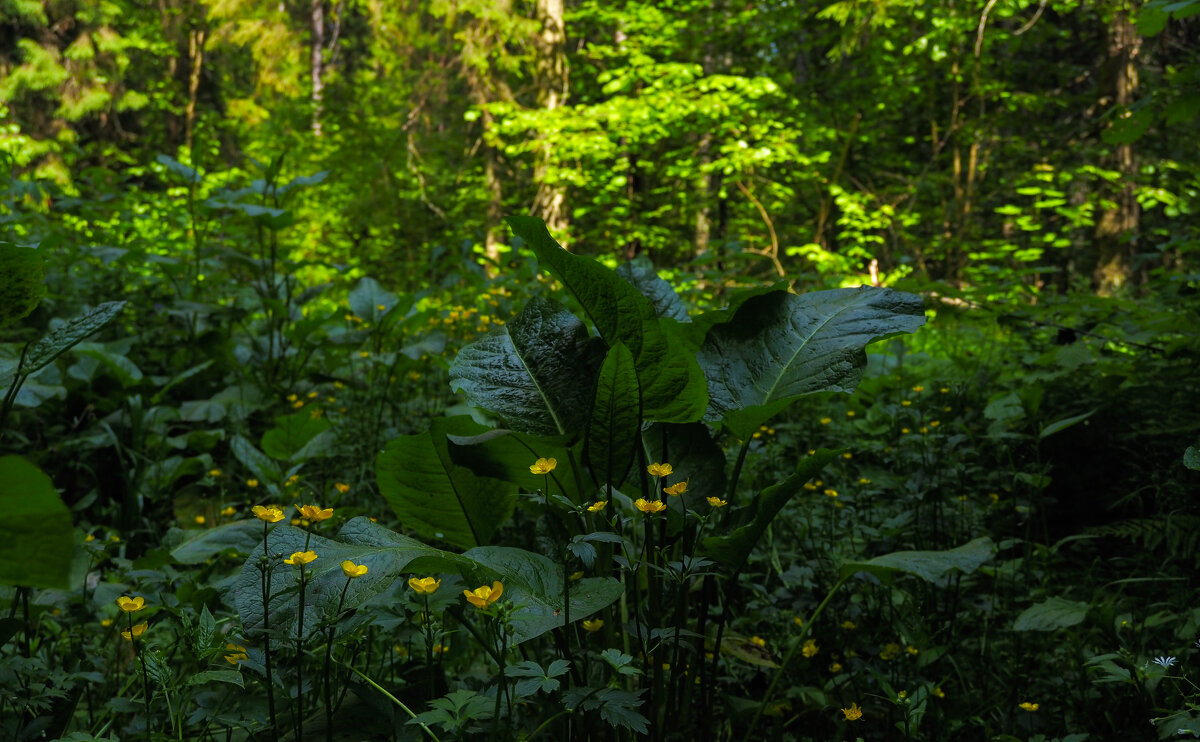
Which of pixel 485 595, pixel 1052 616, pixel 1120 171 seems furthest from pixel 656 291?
pixel 1120 171

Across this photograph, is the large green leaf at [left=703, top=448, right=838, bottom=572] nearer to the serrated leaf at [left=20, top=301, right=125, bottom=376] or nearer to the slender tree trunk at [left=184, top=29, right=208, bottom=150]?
the serrated leaf at [left=20, top=301, right=125, bottom=376]

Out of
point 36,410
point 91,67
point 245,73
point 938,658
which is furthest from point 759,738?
point 245,73

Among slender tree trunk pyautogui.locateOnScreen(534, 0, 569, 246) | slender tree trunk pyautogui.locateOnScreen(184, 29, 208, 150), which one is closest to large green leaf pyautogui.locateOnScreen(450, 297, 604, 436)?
slender tree trunk pyautogui.locateOnScreen(534, 0, 569, 246)

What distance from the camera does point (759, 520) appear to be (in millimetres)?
1134

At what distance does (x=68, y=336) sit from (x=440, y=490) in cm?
63

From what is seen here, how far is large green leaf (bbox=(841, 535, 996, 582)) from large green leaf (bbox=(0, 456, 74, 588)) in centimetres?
107

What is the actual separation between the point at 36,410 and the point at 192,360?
25.2 inches

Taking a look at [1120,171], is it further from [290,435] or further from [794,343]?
[290,435]

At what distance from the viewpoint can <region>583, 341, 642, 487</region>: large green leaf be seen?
3.87ft

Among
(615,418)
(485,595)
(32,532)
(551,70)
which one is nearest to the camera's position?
(32,532)

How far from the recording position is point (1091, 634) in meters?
1.78

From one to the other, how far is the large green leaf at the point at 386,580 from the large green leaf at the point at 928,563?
46cm

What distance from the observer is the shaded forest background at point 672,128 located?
8.04 metres

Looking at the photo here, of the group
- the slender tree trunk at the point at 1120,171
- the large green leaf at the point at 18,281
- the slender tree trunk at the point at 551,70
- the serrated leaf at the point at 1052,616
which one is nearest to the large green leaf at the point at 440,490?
the large green leaf at the point at 18,281
